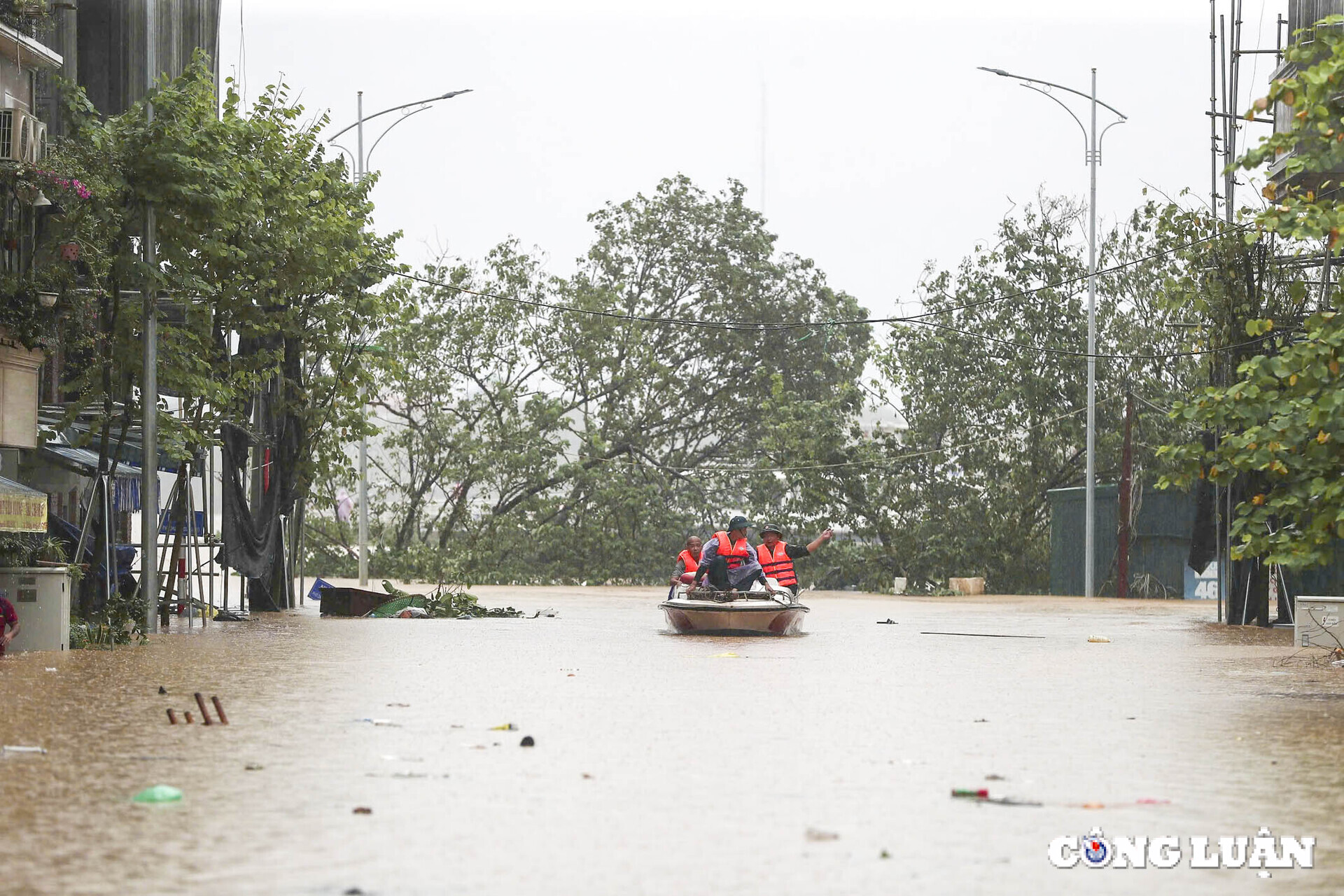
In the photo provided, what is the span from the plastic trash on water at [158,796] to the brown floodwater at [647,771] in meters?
0.11

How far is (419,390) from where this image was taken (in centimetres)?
5988

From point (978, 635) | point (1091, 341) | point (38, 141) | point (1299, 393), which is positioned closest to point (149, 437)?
point (38, 141)

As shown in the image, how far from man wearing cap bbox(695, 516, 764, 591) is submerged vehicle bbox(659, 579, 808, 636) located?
184 mm

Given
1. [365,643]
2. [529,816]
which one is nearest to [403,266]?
[365,643]

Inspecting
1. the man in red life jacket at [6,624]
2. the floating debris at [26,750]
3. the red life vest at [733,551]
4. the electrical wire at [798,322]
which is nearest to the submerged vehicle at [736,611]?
the red life vest at [733,551]

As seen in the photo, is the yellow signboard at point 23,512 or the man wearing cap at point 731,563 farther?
the man wearing cap at point 731,563

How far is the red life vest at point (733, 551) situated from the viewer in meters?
25.8

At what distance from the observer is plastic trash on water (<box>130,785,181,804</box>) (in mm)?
8422

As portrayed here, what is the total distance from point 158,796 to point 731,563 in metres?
17.6

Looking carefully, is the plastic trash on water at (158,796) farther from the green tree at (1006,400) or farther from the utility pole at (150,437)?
the green tree at (1006,400)

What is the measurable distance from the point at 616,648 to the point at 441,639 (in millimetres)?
2806

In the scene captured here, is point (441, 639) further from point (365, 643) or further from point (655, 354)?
point (655, 354)

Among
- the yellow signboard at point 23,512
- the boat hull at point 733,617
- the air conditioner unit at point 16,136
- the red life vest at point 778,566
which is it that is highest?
the air conditioner unit at point 16,136

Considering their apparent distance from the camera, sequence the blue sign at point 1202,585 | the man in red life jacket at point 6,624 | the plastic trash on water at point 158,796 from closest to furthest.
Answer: the plastic trash on water at point 158,796
the man in red life jacket at point 6,624
the blue sign at point 1202,585
